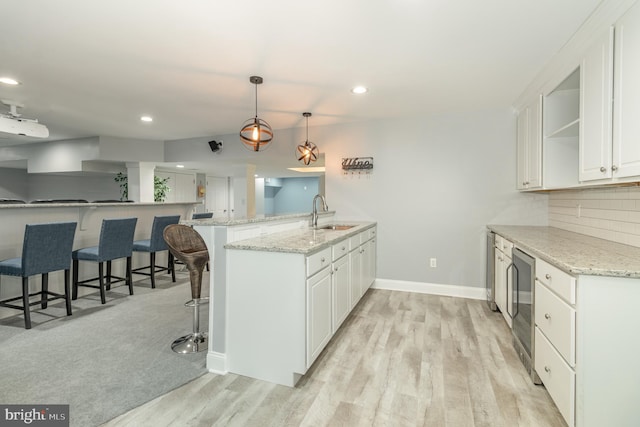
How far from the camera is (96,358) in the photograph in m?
2.42

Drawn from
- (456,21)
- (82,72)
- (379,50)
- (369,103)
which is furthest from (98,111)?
(456,21)

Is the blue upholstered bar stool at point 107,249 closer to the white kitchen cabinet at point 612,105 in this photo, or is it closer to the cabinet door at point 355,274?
the cabinet door at point 355,274

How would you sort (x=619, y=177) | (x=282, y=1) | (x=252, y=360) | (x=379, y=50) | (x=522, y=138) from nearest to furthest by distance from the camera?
(x=619, y=177), (x=282, y=1), (x=252, y=360), (x=379, y=50), (x=522, y=138)

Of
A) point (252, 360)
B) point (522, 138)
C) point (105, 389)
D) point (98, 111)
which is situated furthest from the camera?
point (98, 111)

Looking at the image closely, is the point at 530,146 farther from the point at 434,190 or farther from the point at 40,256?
the point at 40,256

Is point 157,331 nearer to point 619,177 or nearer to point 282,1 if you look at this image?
point 282,1

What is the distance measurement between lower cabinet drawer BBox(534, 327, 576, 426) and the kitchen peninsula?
141 centimetres

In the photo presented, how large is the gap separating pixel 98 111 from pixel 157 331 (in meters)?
3.15

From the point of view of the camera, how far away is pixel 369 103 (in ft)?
12.2

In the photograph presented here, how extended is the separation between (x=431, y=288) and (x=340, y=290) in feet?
6.43

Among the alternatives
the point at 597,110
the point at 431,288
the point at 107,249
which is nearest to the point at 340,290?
the point at 431,288

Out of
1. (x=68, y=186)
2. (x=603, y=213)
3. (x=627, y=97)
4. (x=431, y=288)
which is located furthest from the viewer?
(x=68, y=186)

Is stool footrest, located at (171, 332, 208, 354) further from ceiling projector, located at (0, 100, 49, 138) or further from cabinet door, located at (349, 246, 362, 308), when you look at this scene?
ceiling projector, located at (0, 100, 49, 138)

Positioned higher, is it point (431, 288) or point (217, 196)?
point (217, 196)
